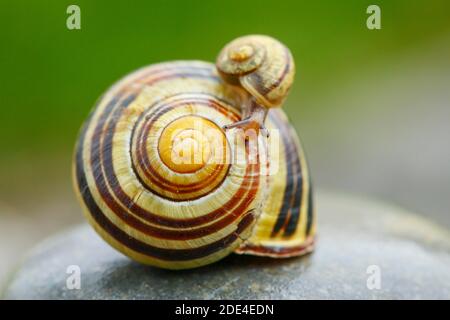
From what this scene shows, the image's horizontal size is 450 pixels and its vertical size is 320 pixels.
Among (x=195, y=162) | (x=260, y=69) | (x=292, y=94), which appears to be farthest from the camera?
(x=292, y=94)

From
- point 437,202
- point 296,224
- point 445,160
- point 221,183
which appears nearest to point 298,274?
point 296,224

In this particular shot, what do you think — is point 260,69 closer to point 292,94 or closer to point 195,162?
point 195,162

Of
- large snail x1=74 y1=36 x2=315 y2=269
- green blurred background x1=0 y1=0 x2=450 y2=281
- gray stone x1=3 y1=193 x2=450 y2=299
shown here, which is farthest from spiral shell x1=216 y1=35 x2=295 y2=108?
green blurred background x1=0 y1=0 x2=450 y2=281


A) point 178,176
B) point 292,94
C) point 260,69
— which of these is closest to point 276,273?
point 178,176

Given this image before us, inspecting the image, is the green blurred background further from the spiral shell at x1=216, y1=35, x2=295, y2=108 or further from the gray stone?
the spiral shell at x1=216, y1=35, x2=295, y2=108

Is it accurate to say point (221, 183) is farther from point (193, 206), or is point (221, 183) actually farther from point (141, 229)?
point (141, 229)

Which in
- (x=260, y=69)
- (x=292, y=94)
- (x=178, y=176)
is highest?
(x=260, y=69)

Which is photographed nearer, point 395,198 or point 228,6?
point 395,198
